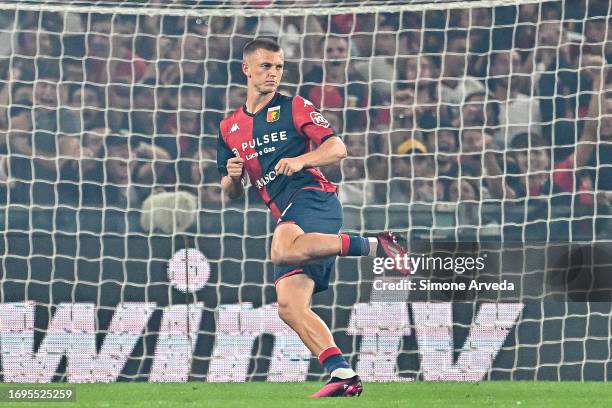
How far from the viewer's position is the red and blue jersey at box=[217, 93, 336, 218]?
22.8 ft

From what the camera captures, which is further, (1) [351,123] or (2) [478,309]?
(1) [351,123]

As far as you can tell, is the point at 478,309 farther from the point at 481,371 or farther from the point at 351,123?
the point at 351,123

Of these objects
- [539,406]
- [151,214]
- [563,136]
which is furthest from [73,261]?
[563,136]

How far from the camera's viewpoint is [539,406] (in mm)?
6539

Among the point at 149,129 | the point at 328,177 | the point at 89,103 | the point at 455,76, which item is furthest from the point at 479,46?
the point at 89,103

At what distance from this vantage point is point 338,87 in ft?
36.9

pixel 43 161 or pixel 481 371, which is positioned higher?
pixel 43 161

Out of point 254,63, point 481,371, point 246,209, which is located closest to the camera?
point 254,63

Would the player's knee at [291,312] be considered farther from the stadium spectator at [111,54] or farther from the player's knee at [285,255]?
the stadium spectator at [111,54]

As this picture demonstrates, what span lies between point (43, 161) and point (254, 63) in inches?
171

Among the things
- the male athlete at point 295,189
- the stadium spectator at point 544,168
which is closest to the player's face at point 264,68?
the male athlete at point 295,189

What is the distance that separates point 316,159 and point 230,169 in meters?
0.60

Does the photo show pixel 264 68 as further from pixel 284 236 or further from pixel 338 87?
pixel 338 87

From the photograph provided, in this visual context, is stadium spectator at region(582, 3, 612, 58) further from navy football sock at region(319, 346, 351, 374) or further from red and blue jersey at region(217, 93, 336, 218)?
navy football sock at region(319, 346, 351, 374)
